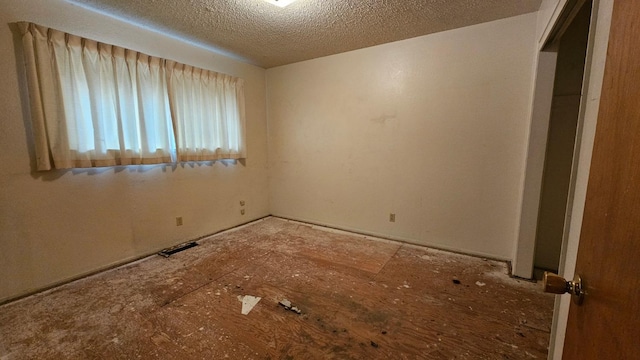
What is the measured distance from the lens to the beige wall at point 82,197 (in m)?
1.99

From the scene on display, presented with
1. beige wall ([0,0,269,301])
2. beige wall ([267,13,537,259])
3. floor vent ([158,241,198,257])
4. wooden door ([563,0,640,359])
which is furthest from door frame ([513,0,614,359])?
beige wall ([0,0,269,301])

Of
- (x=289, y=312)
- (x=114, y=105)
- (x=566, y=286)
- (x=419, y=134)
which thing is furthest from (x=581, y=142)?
(x=114, y=105)

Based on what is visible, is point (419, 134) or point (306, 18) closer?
point (306, 18)

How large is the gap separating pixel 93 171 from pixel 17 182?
48 cm

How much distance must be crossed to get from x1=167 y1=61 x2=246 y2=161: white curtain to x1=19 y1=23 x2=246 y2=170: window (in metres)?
0.01

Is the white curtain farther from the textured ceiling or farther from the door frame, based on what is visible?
the door frame

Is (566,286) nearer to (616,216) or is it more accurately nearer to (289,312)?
(616,216)

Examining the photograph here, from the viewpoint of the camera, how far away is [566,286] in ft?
2.18

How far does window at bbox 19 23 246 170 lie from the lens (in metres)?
2.07

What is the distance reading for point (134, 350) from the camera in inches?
61.0

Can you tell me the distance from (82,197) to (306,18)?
268 cm

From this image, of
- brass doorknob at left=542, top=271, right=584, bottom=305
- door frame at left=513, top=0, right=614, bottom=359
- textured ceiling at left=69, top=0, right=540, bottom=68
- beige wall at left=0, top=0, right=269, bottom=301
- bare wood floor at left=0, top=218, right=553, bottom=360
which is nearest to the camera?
brass doorknob at left=542, top=271, right=584, bottom=305

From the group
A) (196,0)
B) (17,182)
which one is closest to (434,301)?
(196,0)

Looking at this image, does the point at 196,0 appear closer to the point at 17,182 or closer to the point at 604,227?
the point at 17,182
